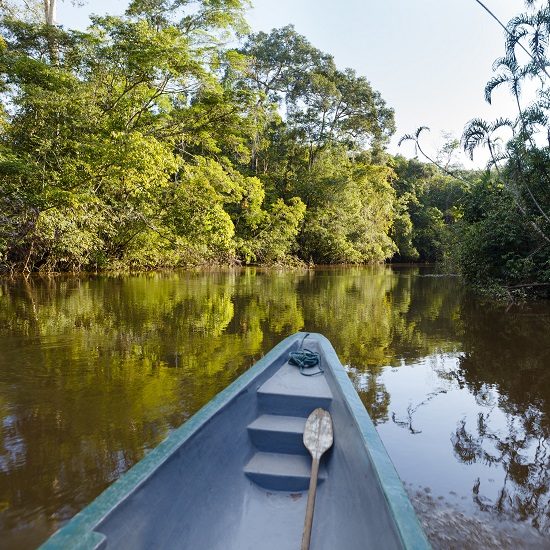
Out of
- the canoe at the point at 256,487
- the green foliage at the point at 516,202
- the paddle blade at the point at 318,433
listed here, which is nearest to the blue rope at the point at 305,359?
the canoe at the point at 256,487

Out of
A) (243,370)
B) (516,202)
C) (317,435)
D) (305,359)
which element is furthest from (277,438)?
(516,202)

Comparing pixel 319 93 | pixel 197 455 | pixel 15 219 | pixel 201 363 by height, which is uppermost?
pixel 319 93

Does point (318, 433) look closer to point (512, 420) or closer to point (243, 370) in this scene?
→ point (512, 420)

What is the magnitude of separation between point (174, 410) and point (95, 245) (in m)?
13.2

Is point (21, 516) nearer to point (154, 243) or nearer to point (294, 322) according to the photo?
point (294, 322)

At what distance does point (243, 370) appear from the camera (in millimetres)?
4914

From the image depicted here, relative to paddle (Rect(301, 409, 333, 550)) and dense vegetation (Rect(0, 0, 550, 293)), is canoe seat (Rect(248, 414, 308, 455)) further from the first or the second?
dense vegetation (Rect(0, 0, 550, 293))

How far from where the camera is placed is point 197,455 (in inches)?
76.0

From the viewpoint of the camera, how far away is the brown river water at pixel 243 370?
2441mm

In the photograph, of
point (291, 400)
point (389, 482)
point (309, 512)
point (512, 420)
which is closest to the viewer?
point (389, 482)

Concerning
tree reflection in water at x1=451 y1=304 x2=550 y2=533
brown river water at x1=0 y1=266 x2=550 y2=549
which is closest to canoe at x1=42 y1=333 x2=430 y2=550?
brown river water at x1=0 y1=266 x2=550 y2=549

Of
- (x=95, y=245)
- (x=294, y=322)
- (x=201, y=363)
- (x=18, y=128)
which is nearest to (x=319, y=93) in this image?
(x=95, y=245)

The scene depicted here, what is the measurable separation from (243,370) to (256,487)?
2.67 meters

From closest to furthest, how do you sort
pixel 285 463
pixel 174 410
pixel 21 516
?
pixel 21 516
pixel 285 463
pixel 174 410
